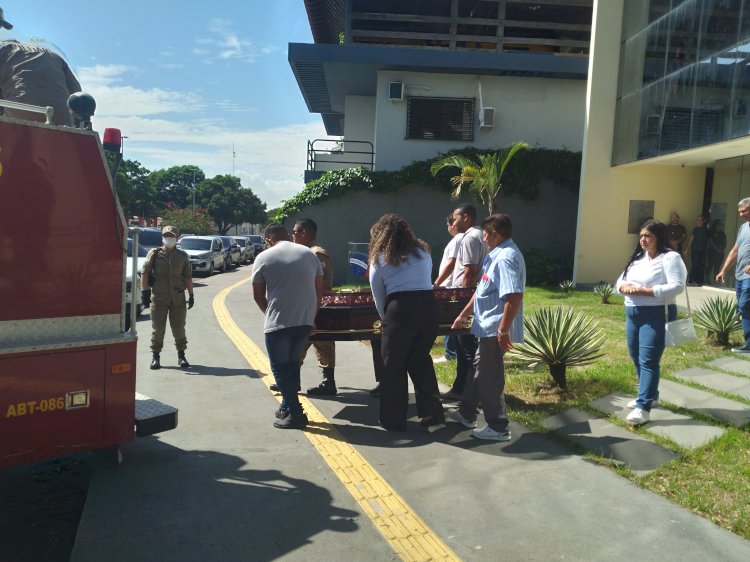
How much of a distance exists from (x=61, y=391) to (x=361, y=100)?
2058 centimetres

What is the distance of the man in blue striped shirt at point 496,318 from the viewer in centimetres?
477

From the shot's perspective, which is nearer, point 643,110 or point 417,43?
point 643,110

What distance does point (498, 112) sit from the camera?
19.0m

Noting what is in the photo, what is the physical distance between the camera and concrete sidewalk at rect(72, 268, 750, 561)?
3316 millimetres

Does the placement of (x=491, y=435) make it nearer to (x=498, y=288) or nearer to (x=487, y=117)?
(x=498, y=288)

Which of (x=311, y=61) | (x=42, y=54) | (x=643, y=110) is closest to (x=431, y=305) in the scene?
(x=42, y=54)

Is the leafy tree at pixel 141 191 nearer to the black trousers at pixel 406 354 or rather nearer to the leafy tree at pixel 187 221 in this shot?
the leafy tree at pixel 187 221

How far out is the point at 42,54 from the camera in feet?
13.6

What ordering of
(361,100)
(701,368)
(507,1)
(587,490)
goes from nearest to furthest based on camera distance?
(587,490)
(701,368)
(507,1)
(361,100)

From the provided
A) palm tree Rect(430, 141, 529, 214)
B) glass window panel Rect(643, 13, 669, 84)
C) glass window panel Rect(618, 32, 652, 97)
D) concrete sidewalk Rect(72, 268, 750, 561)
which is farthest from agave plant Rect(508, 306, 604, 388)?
glass window panel Rect(618, 32, 652, 97)

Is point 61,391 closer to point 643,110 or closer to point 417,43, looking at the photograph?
point 643,110

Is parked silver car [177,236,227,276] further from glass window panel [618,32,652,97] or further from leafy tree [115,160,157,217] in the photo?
leafy tree [115,160,157,217]

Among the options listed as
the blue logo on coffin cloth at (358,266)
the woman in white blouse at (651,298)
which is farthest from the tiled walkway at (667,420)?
the blue logo on coffin cloth at (358,266)

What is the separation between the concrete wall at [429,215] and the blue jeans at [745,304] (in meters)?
11.3
